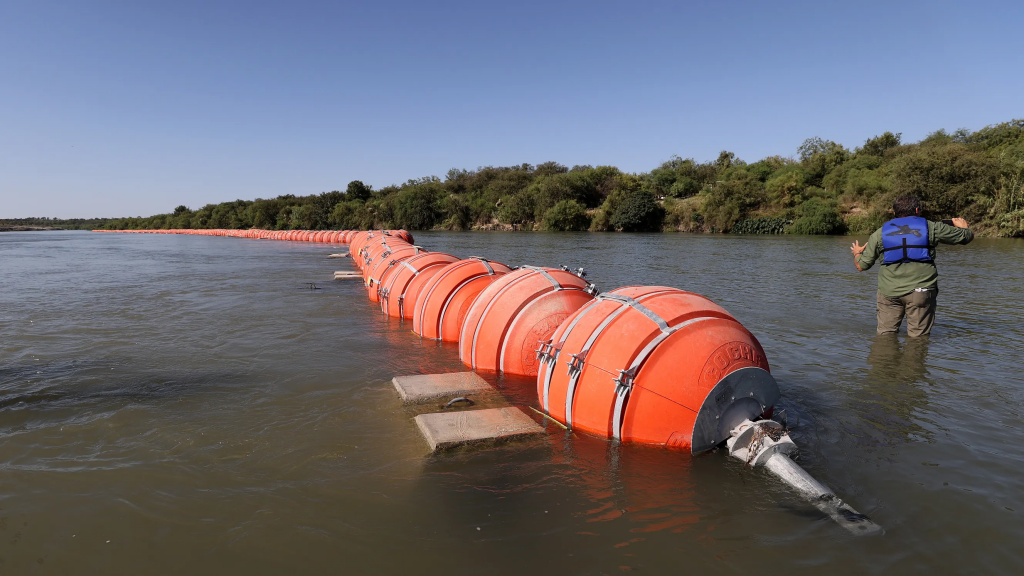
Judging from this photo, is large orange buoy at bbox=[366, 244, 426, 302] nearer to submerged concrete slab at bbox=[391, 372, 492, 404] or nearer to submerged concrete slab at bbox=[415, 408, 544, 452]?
submerged concrete slab at bbox=[391, 372, 492, 404]

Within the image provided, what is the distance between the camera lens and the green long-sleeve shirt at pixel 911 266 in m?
7.97

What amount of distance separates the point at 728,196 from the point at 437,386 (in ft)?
218

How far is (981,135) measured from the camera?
232 feet

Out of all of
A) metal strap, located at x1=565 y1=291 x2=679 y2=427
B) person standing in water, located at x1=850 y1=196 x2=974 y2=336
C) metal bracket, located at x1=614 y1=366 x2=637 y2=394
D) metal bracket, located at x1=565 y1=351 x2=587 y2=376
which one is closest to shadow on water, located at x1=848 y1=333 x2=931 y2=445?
person standing in water, located at x1=850 y1=196 x2=974 y2=336

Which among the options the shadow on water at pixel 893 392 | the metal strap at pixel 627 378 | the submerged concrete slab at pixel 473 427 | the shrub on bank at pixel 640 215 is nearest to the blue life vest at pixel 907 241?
the shadow on water at pixel 893 392

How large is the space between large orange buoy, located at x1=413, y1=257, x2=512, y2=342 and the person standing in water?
5672 mm

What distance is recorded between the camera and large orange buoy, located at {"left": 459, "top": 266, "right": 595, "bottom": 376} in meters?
6.84

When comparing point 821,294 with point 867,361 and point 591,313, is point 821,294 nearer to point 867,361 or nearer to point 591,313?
point 867,361

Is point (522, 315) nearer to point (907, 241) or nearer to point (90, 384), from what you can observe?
point (90, 384)

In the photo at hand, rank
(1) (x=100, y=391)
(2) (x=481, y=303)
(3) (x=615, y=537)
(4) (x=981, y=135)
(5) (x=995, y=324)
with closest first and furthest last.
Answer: (3) (x=615, y=537) → (1) (x=100, y=391) → (2) (x=481, y=303) → (5) (x=995, y=324) → (4) (x=981, y=135)

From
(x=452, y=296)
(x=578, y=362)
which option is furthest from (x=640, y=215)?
(x=578, y=362)

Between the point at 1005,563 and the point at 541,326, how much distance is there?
4.54 m

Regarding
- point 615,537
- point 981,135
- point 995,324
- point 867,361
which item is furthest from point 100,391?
point 981,135

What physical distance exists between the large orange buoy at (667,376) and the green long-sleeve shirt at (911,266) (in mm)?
4655
